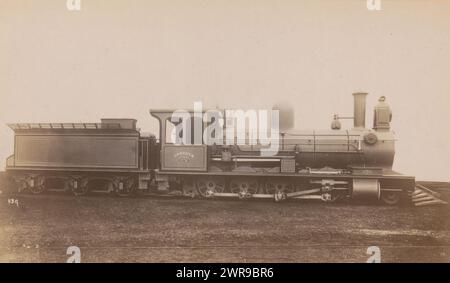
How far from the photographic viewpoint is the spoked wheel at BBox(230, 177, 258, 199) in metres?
11.8

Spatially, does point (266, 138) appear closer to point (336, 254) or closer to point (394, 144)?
point (394, 144)

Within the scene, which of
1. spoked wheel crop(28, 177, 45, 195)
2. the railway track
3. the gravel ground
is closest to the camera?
the gravel ground

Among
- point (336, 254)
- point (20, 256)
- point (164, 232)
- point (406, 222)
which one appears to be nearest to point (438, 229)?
point (406, 222)

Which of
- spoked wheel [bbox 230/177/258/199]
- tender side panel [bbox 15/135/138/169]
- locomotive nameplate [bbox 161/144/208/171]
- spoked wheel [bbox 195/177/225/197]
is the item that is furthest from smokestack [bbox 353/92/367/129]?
tender side panel [bbox 15/135/138/169]

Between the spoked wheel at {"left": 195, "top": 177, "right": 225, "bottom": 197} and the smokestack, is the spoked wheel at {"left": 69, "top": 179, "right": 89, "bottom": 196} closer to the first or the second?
the spoked wheel at {"left": 195, "top": 177, "right": 225, "bottom": 197}

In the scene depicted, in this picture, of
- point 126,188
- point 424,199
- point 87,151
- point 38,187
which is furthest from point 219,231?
point 38,187

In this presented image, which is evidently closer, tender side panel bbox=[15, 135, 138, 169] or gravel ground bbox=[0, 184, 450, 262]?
gravel ground bbox=[0, 184, 450, 262]

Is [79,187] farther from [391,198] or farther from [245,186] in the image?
[391,198]

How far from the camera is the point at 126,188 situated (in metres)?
12.5

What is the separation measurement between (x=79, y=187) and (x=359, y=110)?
908 cm

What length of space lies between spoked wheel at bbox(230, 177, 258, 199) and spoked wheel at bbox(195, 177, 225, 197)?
346 millimetres

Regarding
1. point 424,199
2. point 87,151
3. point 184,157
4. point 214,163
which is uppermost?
point 87,151

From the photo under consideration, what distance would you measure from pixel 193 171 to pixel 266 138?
2.45m

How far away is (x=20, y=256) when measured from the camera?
706 cm
